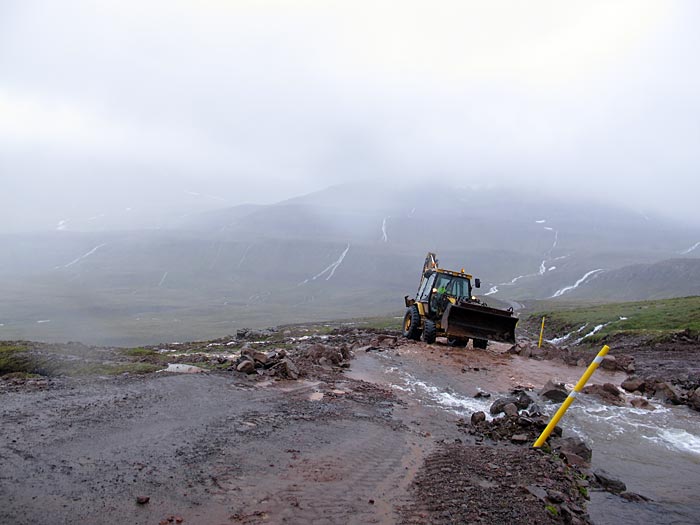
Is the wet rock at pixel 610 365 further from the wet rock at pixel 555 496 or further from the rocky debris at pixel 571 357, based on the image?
the wet rock at pixel 555 496

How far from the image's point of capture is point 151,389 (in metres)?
10.3

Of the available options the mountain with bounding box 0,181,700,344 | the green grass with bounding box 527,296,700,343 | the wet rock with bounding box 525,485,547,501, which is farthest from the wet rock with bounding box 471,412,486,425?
the mountain with bounding box 0,181,700,344

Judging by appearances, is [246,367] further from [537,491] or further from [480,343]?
[480,343]

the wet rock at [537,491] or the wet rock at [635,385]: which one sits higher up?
the wet rock at [537,491]

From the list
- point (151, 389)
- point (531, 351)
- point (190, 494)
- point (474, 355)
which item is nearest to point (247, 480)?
point (190, 494)

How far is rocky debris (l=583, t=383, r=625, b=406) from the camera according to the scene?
12.5 metres

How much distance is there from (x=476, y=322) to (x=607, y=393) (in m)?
8.76

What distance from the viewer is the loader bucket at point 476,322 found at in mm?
21094

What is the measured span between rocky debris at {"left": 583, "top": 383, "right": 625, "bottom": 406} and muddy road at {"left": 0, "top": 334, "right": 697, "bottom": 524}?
3461mm

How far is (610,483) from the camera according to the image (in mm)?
7020

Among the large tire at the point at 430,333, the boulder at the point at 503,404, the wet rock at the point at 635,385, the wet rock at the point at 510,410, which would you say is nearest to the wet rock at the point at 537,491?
the wet rock at the point at 510,410

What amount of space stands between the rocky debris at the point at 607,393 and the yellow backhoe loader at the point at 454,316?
7969 mm

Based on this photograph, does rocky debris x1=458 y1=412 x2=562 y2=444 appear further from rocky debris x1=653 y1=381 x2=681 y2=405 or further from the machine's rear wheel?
the machine's rear wheel

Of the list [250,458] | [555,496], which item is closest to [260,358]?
[250,458]
